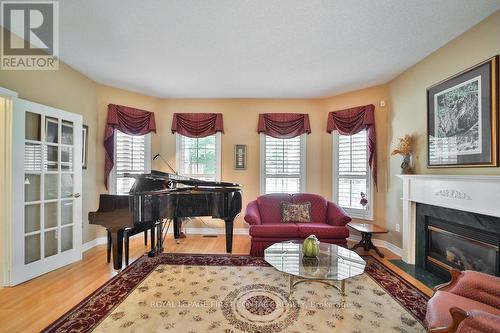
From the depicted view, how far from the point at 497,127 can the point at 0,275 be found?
5394 mm

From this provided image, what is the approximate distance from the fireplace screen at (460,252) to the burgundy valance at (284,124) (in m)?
2.55

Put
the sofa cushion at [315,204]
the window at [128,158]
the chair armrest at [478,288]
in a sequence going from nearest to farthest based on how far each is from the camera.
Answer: the chair armrest at [478,288] < the sofa cushion at [315,204] < the window at [128,158]

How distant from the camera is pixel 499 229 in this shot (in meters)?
2.08

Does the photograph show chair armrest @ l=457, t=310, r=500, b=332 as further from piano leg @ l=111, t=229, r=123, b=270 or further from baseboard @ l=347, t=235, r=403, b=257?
piano leg @ l=111, t=229, r=123, b=270

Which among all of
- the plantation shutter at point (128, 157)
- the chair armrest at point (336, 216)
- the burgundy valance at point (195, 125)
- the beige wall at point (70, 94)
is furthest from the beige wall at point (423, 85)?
the beige wall at point (70, 94)

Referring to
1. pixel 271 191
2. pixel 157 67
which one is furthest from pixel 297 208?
pixel 157 67

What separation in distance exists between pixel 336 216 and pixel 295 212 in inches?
25.6

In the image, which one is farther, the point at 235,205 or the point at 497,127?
the point at 235,205

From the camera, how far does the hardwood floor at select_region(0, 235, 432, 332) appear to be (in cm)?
195

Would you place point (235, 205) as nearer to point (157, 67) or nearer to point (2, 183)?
point (157, 67)

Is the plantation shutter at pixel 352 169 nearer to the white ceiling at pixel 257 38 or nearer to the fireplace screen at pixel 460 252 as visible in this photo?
the white ceiling at pixel 257 38

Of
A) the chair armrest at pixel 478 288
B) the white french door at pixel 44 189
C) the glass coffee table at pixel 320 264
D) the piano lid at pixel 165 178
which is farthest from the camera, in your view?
the piano lid at pixel 165 178

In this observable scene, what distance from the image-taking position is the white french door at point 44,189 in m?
2.52

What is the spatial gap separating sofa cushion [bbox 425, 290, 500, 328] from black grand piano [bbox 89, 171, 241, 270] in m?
2.23
